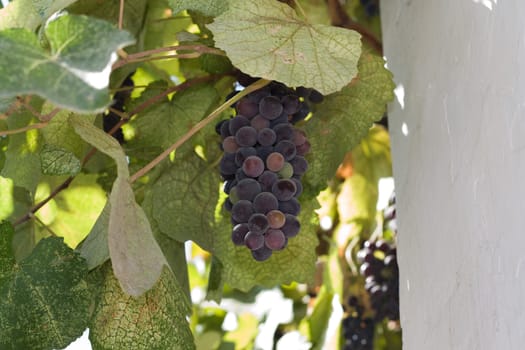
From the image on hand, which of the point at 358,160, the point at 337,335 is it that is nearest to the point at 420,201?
the point at 358,160

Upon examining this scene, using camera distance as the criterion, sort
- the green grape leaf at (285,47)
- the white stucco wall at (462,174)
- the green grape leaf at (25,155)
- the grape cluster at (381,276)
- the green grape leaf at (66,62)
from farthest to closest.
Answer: the grape cluster at (381,276) → the green grape leaf at (25,155) → the green grape leaf at (285,47) → the white stucco wall at (462,174) → the green grape leaf at (66,62)

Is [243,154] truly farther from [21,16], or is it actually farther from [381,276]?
[381,276]

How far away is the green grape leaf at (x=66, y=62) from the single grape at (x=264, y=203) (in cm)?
31

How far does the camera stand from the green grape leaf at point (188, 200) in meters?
1.14

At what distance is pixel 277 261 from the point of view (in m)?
1.19

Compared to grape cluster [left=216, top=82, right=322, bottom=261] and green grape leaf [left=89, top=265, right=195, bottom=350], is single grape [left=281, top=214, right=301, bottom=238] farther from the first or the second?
green grape leaf [left=89, top=265, right=195, bottom=350]

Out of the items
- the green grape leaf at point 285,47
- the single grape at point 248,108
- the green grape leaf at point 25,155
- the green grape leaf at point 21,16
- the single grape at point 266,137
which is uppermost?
the green grape leaf at point 285,47

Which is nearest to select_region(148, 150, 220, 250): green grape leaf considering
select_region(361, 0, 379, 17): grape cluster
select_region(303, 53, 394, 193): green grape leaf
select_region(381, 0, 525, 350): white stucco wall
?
select_region(303, 53, 394, 193): green grape leaf

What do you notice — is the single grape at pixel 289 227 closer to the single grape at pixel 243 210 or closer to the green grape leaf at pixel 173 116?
the single grape at pixel 243 210

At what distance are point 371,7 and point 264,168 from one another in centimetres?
74

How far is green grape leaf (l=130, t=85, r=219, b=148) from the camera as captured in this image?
3.96 feet

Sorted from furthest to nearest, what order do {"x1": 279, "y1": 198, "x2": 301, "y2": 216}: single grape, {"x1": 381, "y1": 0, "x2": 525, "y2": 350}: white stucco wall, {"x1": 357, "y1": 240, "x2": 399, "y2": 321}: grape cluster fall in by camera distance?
1. {"x1": 357, "y1": 240, "x2": 399, "y2": 321}: grape cluster
2. {"x1": 279, "y1": 198, "x2": 301, "y2": 216}: single grape
3. {"x1": 381, "y1": 0, "x2": 525, "y2": 350}: white stucco wall

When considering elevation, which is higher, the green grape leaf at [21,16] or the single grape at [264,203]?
the green grape leaf at [21,16]

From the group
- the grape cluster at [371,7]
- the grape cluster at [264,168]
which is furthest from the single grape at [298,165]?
the grape cluster at [371,7]
